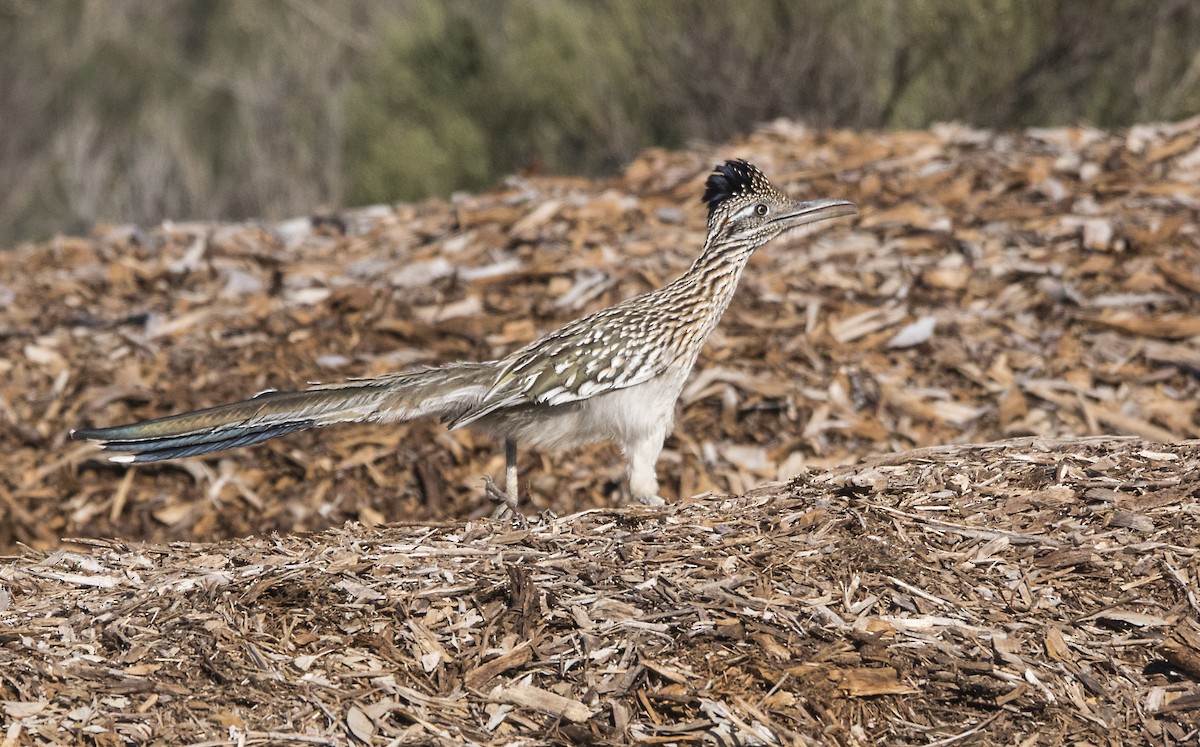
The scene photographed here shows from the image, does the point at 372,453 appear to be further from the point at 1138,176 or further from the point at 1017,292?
the point at 1138,176

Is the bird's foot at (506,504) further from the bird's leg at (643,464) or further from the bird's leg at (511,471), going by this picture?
the bird's leg at (643,464)

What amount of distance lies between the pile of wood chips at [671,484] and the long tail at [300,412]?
41 centimetres

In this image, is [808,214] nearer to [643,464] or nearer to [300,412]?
[643,464]

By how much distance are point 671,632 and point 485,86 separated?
45.0 ft

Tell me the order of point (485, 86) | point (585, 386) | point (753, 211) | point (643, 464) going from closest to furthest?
point (585, 386) → point (643, 464) → point (753, 211) → point (485, 86)

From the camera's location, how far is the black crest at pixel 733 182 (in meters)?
6.18

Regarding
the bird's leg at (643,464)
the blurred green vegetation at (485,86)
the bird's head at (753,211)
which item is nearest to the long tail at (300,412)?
the bird's leg at (643,464)

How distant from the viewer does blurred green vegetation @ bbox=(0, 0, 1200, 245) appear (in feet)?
43.5

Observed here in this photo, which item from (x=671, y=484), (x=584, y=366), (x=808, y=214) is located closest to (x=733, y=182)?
(x=808, y=214)

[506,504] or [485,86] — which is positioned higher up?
[506,504]

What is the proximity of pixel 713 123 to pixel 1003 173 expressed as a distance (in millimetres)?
5147

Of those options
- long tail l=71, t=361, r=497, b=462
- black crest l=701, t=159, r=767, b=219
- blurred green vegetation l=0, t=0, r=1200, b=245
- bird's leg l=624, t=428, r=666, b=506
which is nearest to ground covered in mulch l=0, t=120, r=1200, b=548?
long tail l=71, t=361, r=497, b=462

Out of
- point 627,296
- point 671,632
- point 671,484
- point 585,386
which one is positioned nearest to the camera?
point 671,632

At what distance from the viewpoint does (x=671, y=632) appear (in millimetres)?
3844
